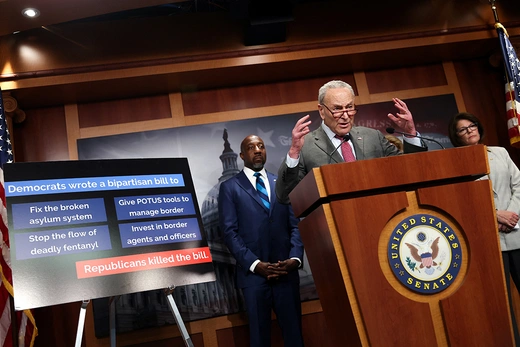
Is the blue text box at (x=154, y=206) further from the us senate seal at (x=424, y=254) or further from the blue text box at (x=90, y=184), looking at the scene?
the us senate seal at (x=424, y=254)

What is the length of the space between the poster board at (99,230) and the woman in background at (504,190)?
161 centimetres

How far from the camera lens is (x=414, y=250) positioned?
160 centimetres

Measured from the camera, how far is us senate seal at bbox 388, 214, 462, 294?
1588 mm

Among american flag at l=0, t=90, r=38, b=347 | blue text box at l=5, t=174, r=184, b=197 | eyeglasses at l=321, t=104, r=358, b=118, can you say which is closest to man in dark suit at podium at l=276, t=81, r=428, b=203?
eyeglasses at l=321, t=104, r=358, b=118

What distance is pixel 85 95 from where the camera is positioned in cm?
425

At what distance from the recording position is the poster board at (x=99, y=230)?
2.44 m

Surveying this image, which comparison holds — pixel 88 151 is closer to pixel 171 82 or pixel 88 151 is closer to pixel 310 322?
pixel 171 82

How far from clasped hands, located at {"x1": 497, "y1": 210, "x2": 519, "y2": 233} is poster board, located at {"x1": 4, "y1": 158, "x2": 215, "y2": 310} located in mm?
1594

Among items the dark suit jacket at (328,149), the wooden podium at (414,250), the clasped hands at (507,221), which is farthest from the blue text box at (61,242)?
the clasped hands at (507,221)

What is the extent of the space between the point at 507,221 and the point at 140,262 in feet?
6.47

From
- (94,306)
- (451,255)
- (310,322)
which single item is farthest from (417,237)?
(94,306)

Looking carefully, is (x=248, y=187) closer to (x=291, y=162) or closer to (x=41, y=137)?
(x=291, y=162)

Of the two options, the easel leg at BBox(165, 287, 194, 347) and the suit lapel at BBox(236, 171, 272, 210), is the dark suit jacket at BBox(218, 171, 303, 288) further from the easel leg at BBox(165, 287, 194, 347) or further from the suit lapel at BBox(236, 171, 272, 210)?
the easel leg at BBox(165, 287, 194, 347)

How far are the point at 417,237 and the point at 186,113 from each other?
3078 mm
